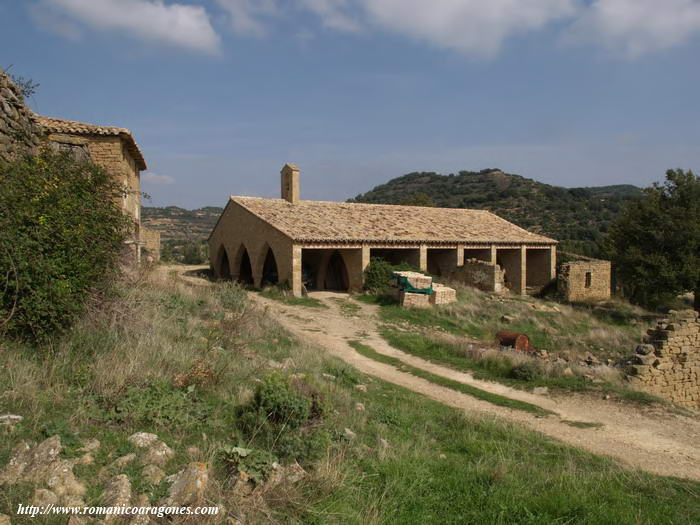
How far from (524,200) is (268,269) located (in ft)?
136

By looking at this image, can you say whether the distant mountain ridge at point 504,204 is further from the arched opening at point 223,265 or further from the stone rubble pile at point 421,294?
the arched opening at point 223,265

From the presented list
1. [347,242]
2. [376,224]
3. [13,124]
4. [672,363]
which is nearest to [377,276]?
[347,242]

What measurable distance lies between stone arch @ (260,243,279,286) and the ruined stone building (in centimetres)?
506

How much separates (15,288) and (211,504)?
10.6 feet

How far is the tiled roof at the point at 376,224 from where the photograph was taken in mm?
19844

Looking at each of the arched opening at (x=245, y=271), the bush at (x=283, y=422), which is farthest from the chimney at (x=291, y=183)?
the bush at (x=283, y=422)

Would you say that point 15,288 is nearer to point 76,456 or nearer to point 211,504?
point 76,456

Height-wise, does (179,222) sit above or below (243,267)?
above

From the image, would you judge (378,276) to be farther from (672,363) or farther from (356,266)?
(672,363)

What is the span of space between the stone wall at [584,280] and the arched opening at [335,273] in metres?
11.3

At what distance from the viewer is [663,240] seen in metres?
20.7

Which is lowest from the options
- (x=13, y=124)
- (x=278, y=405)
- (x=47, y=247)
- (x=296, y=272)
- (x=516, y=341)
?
(x=516, y=341)

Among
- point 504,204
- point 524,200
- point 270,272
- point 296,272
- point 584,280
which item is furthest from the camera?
point 524,200

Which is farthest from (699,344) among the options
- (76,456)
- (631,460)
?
(76,456)
